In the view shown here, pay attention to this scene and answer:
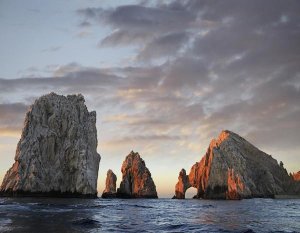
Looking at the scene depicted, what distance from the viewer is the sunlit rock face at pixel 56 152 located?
352ft

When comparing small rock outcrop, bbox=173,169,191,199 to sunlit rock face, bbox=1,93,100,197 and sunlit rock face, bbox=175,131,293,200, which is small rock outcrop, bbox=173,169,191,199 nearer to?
sunlit rock face, bbox=175,131,293,200

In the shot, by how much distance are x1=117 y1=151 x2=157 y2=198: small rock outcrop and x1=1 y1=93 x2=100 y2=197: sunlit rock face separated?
3911 cm

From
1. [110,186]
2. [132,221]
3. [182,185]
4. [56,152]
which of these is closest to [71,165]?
[56,152]

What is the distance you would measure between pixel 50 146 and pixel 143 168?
56.6m

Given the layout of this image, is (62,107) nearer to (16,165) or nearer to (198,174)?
(16,165)

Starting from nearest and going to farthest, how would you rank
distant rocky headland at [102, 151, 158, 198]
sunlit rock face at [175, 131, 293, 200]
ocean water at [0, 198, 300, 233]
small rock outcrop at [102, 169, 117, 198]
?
ocean water at [0, 198, 300, 233]
sunlit rock face at [175, 131, 293, 200]
small rock outcrop at [102, 169, 117, 198]
distant rocky headland at [102, 151, 158, 198]

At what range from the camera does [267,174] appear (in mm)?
192000

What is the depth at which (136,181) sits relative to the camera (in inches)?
6491

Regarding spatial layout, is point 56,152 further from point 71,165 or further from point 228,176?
point 228,176

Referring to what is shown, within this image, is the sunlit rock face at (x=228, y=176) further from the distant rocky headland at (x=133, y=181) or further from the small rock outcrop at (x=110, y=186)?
the small rock outcrop at (x=110, y=186)

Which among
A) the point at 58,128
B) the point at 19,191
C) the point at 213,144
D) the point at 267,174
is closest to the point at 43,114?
the point at 58,128

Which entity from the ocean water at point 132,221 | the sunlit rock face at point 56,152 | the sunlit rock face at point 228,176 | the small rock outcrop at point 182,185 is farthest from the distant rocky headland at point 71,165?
the ocean water at point 132,221

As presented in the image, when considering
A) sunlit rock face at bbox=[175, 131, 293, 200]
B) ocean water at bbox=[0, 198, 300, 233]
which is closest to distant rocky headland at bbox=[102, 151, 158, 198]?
sunlit rock face at bbox=[175, 131, 293, 200]

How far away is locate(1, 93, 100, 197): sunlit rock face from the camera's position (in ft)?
352
